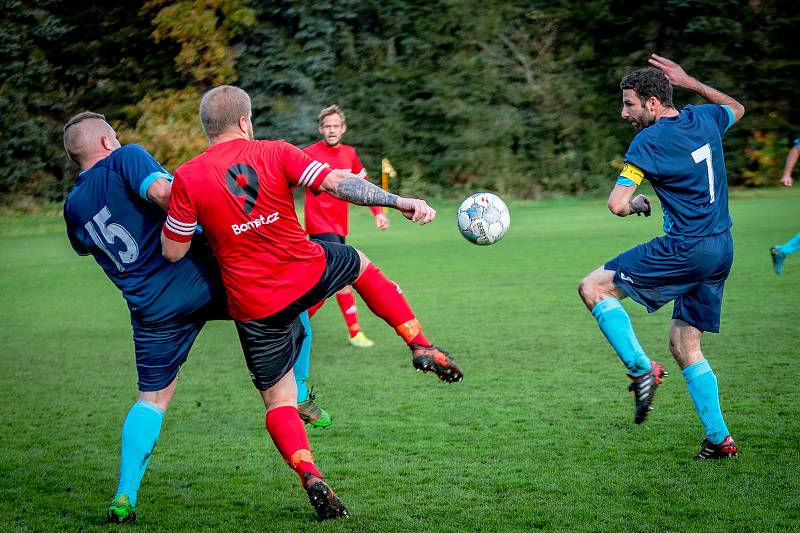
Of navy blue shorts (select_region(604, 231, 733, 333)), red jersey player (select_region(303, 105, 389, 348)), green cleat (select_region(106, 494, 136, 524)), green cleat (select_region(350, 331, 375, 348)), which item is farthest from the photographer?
green cleat (select_region(350, 331, 375, 348))

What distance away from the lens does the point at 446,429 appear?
18.9ft

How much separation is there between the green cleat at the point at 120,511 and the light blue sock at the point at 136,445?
0.03m

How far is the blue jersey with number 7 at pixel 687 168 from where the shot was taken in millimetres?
4887

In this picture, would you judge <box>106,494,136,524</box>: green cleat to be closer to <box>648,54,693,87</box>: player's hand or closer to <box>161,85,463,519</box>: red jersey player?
<box>161,85,463,519</box>: red jersey player

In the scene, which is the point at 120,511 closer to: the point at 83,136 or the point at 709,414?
the point at 83,136

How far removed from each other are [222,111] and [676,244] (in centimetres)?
246

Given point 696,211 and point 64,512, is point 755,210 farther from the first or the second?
point 64,512

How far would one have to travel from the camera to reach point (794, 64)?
29.4m

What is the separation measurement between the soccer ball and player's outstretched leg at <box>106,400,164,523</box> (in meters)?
1.86

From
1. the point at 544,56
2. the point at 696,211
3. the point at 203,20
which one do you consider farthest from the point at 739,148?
the point at 696,211

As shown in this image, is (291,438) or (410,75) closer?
(291,438)

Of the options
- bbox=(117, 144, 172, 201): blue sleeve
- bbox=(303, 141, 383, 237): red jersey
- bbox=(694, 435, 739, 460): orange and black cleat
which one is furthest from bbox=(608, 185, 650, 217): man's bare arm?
bbox=(303, 141, 383, 237): red jersey

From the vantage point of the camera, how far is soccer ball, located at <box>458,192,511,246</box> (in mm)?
5082

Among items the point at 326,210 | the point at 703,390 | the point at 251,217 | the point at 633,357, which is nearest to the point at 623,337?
the point at 633,357
